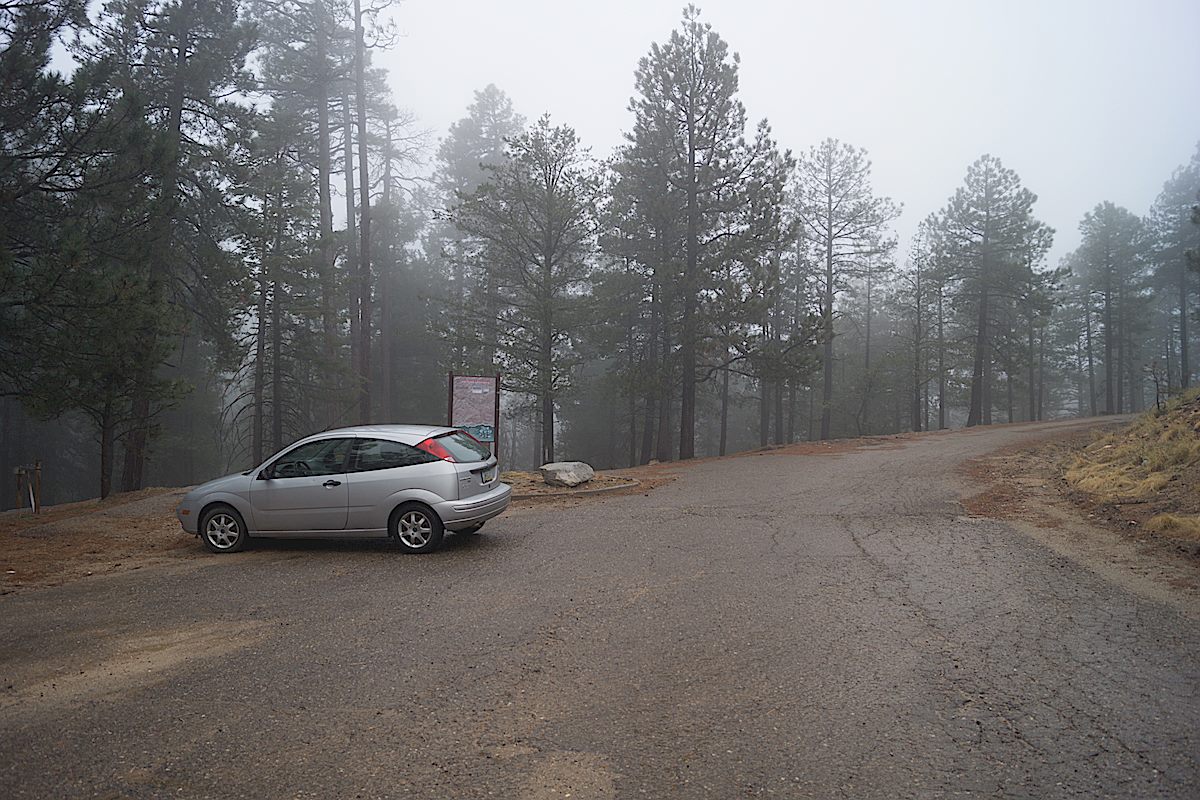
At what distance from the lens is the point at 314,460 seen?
30.5 feet

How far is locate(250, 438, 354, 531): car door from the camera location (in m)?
9.11

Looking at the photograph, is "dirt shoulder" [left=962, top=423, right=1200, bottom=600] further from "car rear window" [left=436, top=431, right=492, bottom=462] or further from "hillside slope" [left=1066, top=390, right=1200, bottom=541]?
"car rear window" [left=436, top=431, right=492, bottom=462]

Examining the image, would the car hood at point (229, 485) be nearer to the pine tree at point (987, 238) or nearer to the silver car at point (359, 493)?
the silver car at point (359, 493)

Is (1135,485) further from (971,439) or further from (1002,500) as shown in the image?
(971,439)

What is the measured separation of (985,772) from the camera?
11.2 ft

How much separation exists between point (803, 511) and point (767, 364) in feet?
43.6

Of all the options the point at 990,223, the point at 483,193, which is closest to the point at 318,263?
the point at 483,193

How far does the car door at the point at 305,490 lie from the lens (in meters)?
9.11

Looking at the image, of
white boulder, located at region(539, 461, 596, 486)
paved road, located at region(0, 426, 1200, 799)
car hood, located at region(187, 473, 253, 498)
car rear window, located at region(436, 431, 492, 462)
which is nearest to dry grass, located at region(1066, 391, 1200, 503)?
paved road, located at region(0, 426, 1200, 799)

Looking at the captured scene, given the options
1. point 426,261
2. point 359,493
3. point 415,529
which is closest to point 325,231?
point 426,261

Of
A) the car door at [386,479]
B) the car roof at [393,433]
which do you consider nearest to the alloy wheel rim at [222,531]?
the car roof at [393,433]

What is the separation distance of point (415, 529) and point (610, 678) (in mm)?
4746

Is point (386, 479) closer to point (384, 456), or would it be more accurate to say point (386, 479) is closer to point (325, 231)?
point (384, 456)

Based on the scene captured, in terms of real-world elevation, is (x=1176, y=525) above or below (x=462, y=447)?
below
